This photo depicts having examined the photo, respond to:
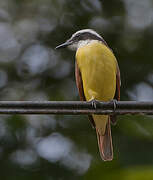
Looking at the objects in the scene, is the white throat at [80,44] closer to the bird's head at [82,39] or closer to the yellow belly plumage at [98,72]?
the bird's head at [82,39]

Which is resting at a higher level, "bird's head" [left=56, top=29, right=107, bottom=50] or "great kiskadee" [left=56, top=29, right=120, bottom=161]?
"bird's head" [left=56, top=29, right=107, bottom=50]

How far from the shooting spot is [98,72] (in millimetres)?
5281

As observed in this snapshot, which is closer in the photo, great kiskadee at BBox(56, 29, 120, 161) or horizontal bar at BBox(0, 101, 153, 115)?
horizontal bar at BBox(0, 101, 153, 115)

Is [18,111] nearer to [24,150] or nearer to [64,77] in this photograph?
[24,150]

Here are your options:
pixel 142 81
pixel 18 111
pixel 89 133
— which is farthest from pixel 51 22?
pixel 18 111

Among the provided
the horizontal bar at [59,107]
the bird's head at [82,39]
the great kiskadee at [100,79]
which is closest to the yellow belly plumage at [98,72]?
the great kiskadee at [100,79]

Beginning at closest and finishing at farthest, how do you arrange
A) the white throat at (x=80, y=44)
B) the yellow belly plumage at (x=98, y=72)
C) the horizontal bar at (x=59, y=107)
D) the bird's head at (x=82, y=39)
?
the horizontal bar at (x=59, y=107) < the yellow belly plumage at (x=98, y=72) < the white throat at (x=80, y=44) < the bird's head at (x=82, y=39)

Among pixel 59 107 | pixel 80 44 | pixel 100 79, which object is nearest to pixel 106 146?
pixel 100 79

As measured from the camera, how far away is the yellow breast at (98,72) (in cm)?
530

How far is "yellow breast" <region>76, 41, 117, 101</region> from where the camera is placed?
5.30 metres

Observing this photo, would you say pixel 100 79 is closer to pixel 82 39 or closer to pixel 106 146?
pixel 106 146

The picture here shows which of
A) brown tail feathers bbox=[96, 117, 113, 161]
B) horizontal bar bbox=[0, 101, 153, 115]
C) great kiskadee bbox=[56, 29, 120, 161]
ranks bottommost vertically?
brown tail feathers bbox=[96, 117, 113, 161]

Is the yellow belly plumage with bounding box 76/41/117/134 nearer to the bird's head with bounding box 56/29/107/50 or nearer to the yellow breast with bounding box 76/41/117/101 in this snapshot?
the yellow breast with bounding box 76/41/117/101

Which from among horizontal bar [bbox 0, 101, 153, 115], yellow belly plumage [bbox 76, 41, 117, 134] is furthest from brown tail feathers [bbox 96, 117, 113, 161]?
horizontal bar [bbox 0, 101, 153, 115]
